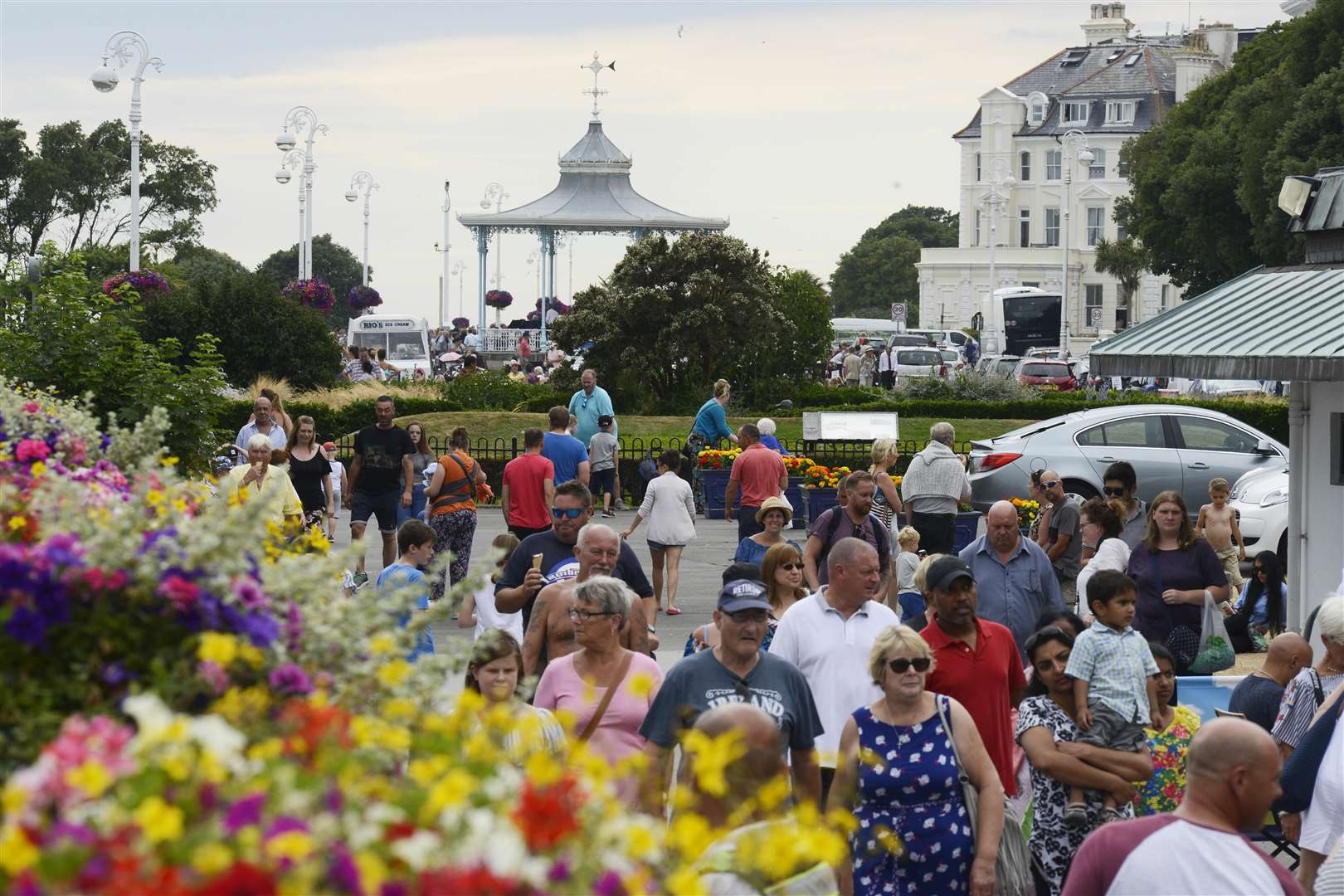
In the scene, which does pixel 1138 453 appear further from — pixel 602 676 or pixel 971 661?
pixel 602 676

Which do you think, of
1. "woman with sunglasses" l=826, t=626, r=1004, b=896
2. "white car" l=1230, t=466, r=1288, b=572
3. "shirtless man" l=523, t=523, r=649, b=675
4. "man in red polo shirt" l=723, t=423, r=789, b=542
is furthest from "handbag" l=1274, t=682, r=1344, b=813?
"white car" l=1230, t=466, r=1288, b=572

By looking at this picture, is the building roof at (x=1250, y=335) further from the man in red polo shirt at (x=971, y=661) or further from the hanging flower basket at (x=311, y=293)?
the hanging flower basket at (x=311, y=293)

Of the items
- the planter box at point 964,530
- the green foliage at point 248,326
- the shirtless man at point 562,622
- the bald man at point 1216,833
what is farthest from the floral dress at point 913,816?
the green foliage at point 248,326

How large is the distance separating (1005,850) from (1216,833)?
165 cm

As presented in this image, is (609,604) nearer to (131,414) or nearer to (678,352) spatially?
(131,414)

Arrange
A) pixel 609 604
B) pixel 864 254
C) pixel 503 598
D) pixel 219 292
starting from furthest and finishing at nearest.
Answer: pixel 864 254 < pixel 219 292 < pixel 503 598 < pixel 609 604

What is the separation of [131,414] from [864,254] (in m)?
119

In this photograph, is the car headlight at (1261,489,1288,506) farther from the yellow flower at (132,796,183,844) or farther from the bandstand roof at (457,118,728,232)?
the bandstand roof at (457,118,728,232)

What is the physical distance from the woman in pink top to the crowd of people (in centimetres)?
1

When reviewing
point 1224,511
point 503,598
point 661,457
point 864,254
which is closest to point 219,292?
point 661,457

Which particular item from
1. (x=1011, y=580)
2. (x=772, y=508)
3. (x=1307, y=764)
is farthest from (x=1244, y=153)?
(x=1307, y=764)

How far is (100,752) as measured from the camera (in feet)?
8.05

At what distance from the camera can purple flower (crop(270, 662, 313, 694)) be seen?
3.28m

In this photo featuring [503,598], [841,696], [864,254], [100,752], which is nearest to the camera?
[100,752]
